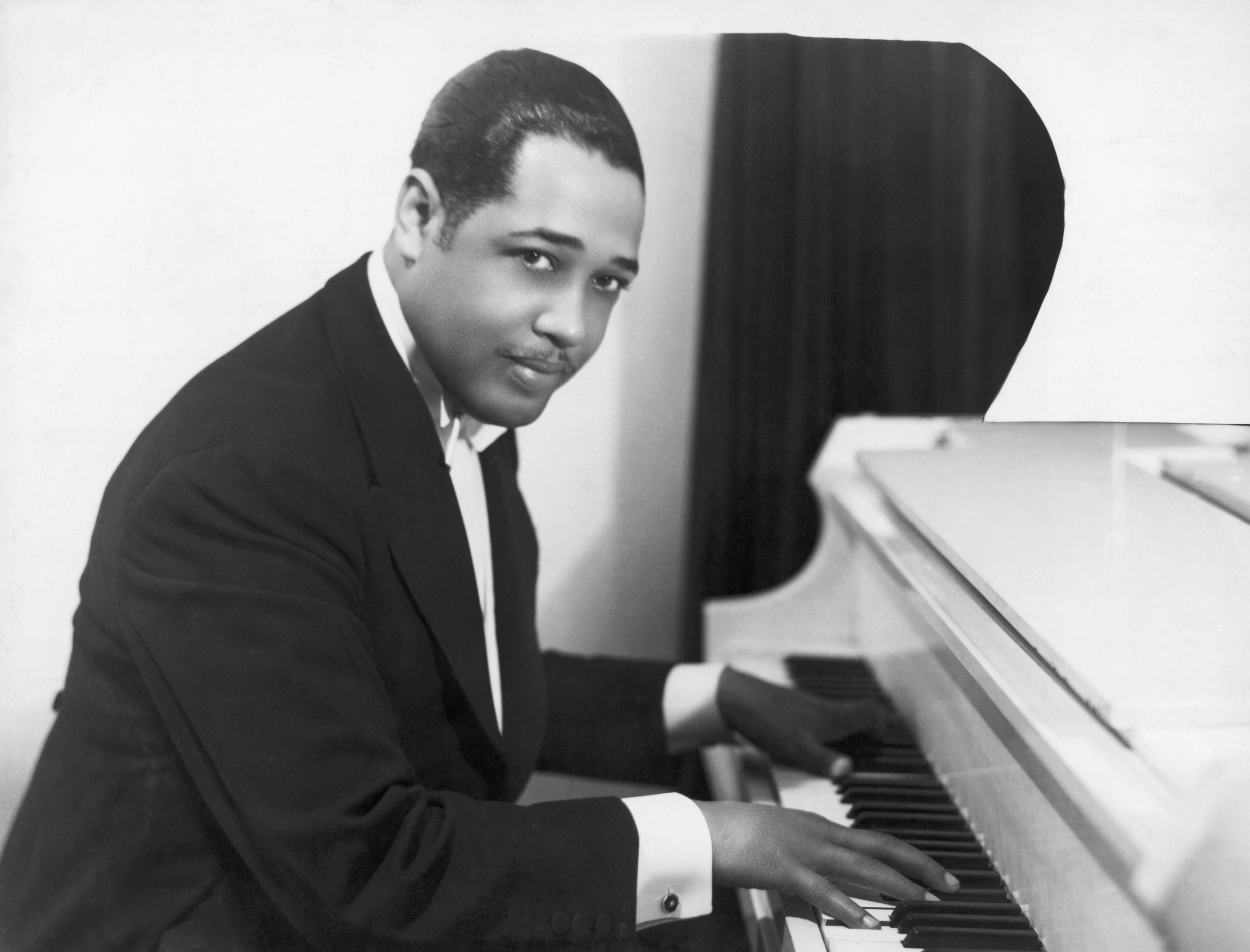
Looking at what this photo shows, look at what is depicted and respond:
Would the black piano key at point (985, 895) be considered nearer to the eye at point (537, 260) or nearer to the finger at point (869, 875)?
the finger at point (869, 875)

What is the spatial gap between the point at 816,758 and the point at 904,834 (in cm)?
25

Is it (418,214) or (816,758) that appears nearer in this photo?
(418,214)

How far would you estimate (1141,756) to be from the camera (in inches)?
37.8

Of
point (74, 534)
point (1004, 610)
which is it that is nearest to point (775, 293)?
point (1004, 610)

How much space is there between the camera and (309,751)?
3.65ft

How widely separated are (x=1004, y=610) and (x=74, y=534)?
120cm

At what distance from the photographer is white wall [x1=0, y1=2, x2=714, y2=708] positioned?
1.44 metres

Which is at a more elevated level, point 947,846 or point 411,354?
point 411,354

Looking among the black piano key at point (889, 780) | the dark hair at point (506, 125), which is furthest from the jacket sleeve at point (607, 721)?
the dark hair at point (506, 125)

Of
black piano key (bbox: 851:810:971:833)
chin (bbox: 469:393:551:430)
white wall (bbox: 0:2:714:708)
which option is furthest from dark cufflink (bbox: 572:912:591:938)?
white wall (bbox: 0:2:714:708)

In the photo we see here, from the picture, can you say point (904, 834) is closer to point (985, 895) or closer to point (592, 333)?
point (985, 895)

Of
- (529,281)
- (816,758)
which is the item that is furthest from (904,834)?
(529,281)

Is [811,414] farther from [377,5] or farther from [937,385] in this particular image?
[377,5]

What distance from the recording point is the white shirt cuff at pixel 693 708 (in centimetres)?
178
